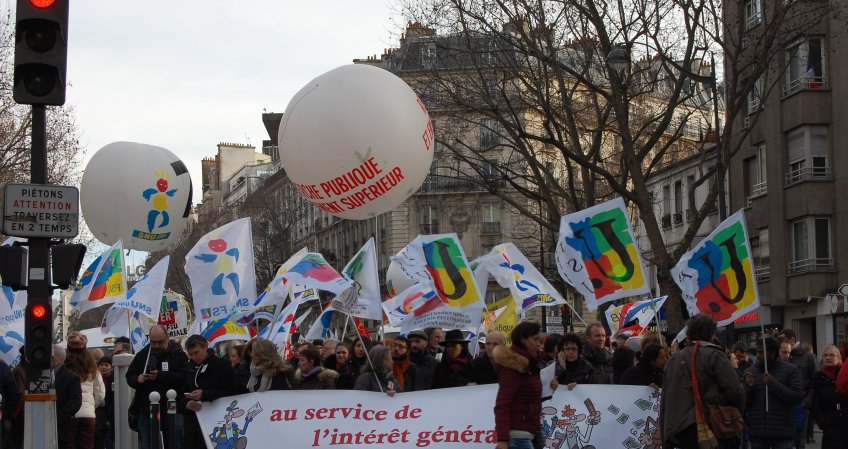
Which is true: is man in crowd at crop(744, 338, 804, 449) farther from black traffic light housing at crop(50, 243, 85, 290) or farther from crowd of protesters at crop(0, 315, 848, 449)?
black traffic light housing at crop(50, 243, 85, 290)

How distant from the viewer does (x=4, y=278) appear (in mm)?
11578

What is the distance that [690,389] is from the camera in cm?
1023

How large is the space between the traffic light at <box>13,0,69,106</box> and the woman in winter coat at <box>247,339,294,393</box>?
3.11 meters

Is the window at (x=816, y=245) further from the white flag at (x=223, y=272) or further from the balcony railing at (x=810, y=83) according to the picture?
the white flag at (x=223, y=272)

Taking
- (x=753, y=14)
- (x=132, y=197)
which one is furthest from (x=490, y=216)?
(x=132, y=197)

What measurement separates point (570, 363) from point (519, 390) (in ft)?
9.49

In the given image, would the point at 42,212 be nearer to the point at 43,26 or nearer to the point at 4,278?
the point at 4,278

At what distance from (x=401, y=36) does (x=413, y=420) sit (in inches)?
752

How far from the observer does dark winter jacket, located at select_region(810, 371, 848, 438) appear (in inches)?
525

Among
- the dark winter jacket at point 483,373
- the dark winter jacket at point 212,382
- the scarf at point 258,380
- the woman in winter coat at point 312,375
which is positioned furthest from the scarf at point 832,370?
the dark winter jacket at point 212,382

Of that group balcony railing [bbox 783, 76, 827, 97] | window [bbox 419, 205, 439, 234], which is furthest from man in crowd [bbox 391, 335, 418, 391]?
window [bbox 419, 205, 439, 234]

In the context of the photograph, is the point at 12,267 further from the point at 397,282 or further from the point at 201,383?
the point at 397,282

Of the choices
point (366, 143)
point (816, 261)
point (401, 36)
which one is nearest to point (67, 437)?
point (366, 143)

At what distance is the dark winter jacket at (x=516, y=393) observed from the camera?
9930 mm
